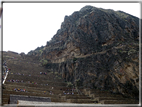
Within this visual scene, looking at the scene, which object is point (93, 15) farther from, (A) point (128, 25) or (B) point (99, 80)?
(B) point (99, 80)

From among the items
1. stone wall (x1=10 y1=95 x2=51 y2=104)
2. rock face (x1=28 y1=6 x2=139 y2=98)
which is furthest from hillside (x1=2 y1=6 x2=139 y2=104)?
stone wall (x1=10 y1=95 x2=51 y2=104)

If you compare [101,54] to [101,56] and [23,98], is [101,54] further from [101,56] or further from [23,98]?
[23,98]

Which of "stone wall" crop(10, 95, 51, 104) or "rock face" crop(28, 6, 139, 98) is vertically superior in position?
"rock face" crop(28, 6, 139, 98)

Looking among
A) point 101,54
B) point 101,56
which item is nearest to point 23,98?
point 101,56

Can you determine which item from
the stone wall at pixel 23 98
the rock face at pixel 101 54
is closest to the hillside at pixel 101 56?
the rock face at pixel 101 54

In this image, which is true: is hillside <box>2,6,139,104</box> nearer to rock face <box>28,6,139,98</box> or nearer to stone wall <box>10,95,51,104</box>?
rock face <box>28,6,139,98</box>

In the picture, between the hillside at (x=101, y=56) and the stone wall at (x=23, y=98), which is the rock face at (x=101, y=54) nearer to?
the hillside at (x=101, y=56)

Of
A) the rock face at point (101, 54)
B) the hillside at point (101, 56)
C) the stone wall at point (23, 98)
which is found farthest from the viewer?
the rock face at point (101, 54)
